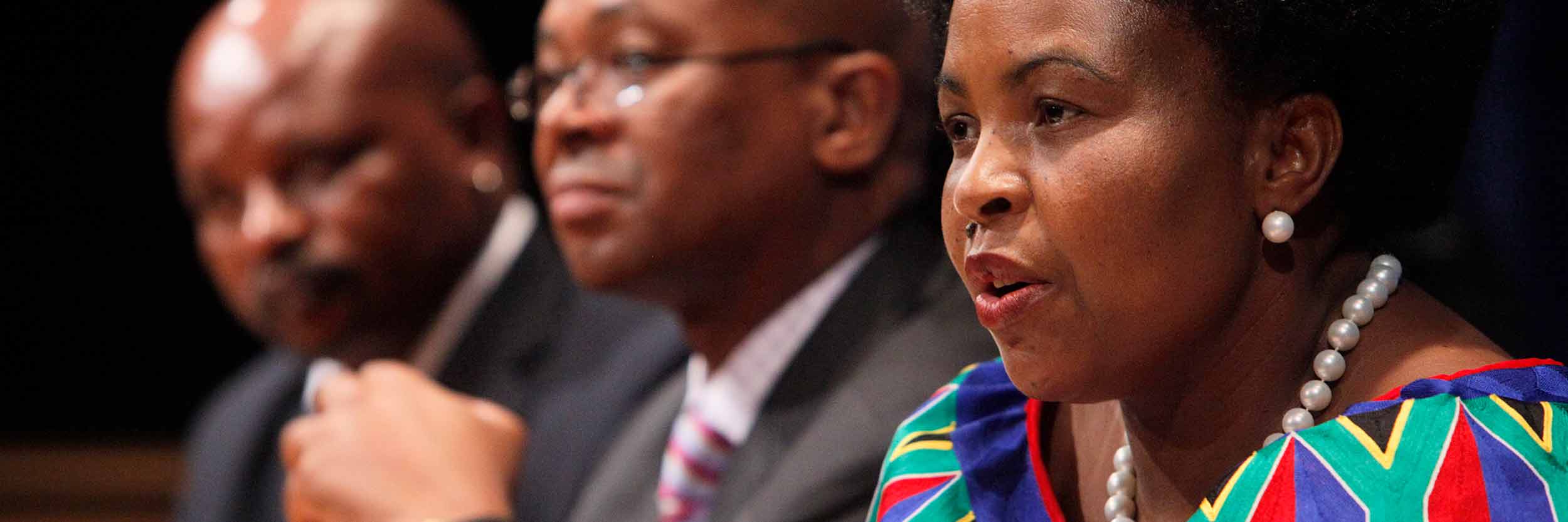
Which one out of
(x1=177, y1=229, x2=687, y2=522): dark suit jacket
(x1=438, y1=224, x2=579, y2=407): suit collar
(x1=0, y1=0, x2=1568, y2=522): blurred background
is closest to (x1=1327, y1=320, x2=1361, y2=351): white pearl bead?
(x1=177, y1=229, x2=687, y2=522): dark suit jacket

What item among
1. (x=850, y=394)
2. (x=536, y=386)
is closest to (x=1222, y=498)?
(x=850, y=394)

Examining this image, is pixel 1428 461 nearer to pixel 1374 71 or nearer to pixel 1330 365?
pixel 1330 365

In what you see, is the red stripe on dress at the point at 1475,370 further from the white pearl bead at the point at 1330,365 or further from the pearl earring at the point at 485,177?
the pearl earring at the point at 485,177

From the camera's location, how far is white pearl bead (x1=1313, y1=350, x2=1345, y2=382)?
0.89 meters

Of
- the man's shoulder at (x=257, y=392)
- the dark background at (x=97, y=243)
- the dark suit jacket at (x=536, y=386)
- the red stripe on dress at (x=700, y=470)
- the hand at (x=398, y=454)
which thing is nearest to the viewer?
the hand at (x=398, y=454)

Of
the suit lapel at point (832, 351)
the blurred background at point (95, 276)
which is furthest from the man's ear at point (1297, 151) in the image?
the blurred background at point (95, 276)

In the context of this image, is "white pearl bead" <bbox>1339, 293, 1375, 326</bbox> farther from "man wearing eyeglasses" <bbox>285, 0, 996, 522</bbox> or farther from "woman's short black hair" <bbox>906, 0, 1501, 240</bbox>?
"man wearing eyeglasses" <bbox>285, 0, 996, 522</bbox>

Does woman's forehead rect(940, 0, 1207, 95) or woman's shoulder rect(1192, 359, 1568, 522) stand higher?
woman's forehead rect(940, 0, 1207, 95)

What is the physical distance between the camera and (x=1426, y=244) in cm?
108

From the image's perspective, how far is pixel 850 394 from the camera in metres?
1.43

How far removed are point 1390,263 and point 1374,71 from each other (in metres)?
0.11

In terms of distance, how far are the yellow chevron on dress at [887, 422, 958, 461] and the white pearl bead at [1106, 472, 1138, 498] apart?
0.10 meters

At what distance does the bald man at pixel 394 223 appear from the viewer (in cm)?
204

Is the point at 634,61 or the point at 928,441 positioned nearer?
the point at 928,441
